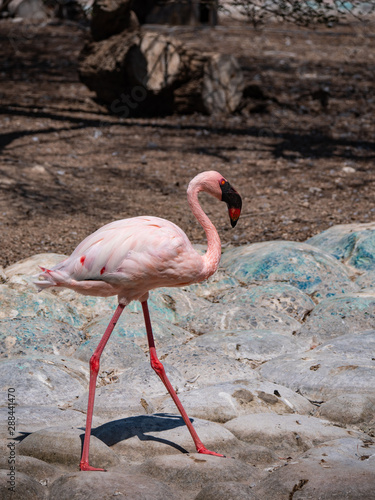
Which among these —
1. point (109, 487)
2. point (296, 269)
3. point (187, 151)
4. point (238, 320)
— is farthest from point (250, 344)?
point (187, 151)

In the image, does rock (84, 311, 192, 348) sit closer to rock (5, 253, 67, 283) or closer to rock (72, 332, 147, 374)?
rock (72, 332, 147, 374)

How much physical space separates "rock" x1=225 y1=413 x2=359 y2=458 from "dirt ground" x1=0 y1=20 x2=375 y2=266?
3.08 metres

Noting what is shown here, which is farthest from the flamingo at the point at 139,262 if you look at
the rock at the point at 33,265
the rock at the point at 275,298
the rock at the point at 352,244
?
the rock at the point at 352,244

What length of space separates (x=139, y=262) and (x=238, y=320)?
1602 millimetres

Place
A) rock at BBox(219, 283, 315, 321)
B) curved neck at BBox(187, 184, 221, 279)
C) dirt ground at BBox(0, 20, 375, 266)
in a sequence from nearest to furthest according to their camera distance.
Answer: curved neck at BBox(187, 184, 221, 279) < rock at BBox(219, 283, 315, 321) < dirt ground at BBox(0, 20, 375, 266)

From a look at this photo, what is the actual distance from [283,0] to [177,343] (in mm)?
5205

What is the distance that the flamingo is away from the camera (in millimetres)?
3254

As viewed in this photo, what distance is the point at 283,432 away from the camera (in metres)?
3.39

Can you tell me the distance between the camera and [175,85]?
9805mm

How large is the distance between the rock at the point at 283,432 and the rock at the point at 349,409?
0.10m

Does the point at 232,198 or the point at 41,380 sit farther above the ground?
the point at 232,198

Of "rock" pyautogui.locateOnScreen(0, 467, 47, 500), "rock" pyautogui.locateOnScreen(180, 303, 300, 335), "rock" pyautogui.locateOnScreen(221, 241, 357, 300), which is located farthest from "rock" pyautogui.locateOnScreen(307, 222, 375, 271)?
"rock" pyautogui.locateOnScreen(0, 467, 47, 500)

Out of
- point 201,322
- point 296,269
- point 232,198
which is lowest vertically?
point 201,322

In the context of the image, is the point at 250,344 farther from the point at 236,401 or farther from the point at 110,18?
the point at 110,18
